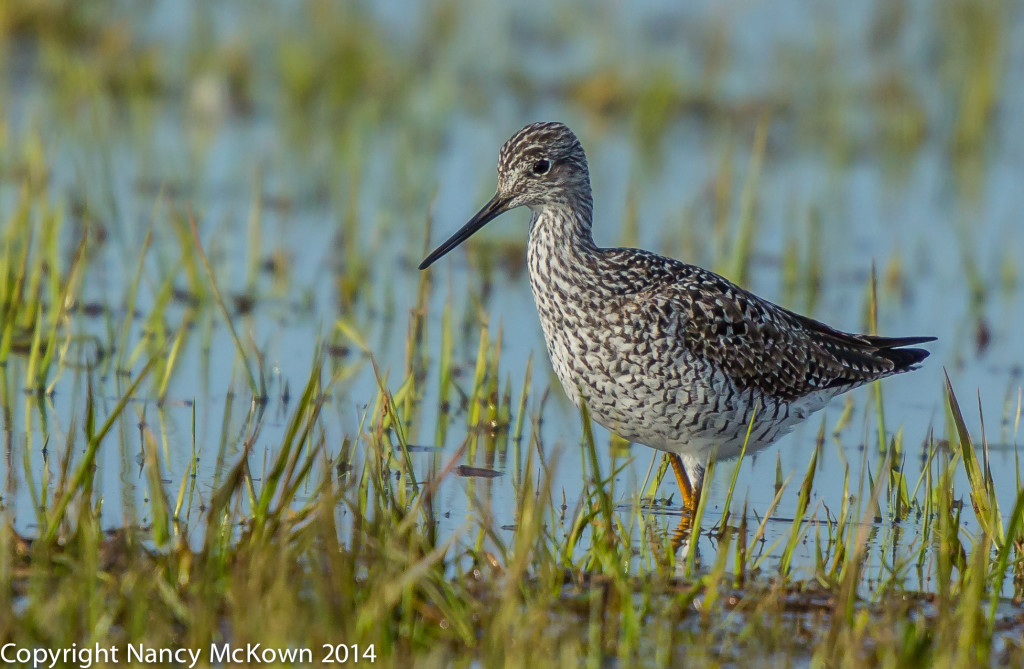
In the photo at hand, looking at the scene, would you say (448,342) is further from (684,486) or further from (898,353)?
(898,353)

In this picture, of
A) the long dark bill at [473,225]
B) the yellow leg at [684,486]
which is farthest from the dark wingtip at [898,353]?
the long dark bill at [473,225]

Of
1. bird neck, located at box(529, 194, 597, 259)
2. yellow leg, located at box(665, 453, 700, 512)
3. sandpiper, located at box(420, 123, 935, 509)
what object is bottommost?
yellow leg, located at box(665, 453, 700, 512)

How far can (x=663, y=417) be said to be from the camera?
6.92m

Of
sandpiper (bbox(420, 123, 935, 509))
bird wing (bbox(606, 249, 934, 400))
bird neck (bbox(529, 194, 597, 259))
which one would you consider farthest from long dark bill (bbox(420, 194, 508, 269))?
bird wing (bbox(606, 249, 934, 400))

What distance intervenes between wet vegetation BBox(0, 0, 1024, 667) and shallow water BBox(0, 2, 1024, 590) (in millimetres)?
46

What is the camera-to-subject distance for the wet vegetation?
5035 mm

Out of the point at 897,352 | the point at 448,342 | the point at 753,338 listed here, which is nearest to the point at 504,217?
the point at 448,342

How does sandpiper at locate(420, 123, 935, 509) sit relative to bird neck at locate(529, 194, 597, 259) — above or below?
below

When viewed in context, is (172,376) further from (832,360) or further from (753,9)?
(753,9)

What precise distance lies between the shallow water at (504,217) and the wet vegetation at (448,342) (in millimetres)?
46

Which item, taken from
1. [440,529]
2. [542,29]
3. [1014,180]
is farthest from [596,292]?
[542,29]

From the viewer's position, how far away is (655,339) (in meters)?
6.95

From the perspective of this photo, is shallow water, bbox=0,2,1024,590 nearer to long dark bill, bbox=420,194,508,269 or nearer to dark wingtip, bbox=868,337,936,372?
dark wingtip, bbox=868,337,936,372

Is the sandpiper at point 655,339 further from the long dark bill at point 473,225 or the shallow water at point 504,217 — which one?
the shallow water at point 504,217
